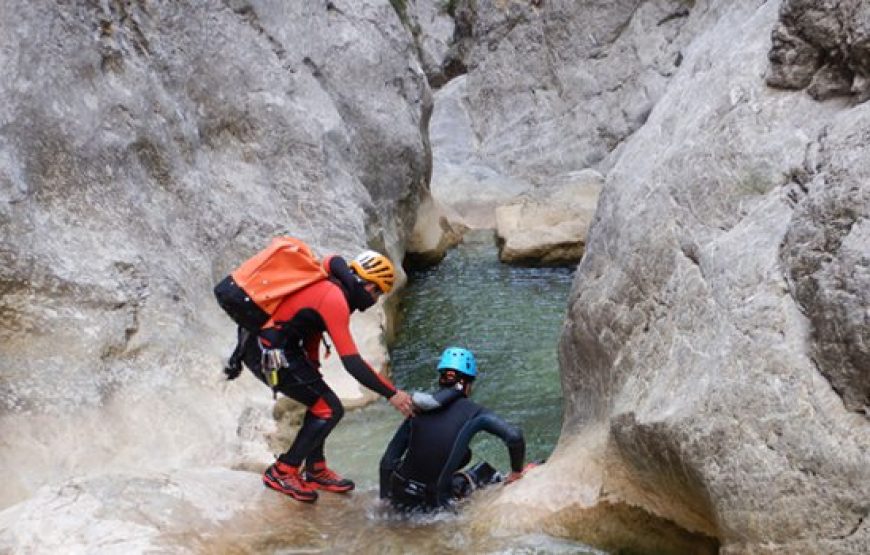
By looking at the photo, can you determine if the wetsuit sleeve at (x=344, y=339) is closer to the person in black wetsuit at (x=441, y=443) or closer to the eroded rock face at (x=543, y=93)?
the person in black wetsuit at (x=441, y=443)

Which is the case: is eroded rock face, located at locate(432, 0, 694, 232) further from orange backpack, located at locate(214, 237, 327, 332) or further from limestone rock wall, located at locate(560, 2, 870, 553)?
orange backpack, located at locate(214, 237, 327, 332)

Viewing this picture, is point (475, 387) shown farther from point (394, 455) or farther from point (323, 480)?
point (394, 455)

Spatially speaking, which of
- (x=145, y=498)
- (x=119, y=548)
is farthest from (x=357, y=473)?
(x=119, y=548)

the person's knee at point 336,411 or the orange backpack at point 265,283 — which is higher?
the orange backpack at point 265,283

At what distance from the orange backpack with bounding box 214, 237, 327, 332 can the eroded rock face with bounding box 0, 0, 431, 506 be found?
10.0 ft

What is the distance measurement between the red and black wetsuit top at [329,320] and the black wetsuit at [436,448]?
0.42 metres

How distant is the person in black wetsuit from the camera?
7012mm

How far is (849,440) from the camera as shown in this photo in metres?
4.66

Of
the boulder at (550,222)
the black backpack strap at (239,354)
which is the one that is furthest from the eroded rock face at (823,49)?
the boulder at (550,222)

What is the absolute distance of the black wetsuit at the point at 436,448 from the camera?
7008mm

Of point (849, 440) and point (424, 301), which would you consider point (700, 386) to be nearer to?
point (849, 440)

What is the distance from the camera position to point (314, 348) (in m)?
7.49

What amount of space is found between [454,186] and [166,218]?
17.6 metres

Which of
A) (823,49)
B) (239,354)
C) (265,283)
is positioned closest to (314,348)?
(239,354)
